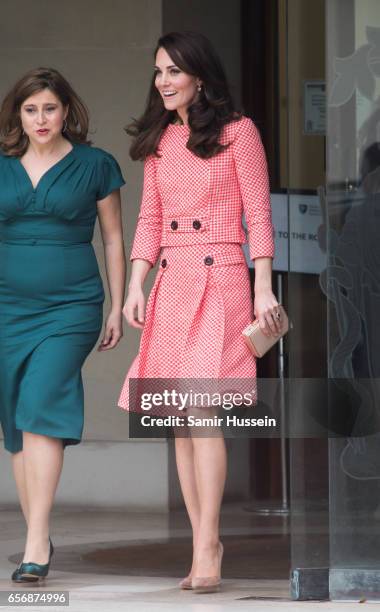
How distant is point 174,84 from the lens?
550 cm

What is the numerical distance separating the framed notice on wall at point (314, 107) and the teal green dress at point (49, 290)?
932 millimetres

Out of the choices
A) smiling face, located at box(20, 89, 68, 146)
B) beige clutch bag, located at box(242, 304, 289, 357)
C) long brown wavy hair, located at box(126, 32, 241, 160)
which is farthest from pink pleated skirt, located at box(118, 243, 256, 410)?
smiling face, located at box(20, 89, 68, 146)

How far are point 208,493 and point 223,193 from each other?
Answer: 1000 millimetres

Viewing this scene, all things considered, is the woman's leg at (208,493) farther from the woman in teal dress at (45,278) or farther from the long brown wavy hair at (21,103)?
the long brown wavy hair at (21,103)

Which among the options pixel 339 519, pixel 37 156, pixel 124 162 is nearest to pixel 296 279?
pixel 339 519

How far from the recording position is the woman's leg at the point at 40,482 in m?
5.63

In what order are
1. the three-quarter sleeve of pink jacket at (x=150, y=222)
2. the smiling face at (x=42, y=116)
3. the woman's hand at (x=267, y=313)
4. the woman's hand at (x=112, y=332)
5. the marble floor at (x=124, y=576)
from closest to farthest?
the marble floor at (x=124, y=576) < the woman's hand at (x=267, y=313) < the three-quarter sleeve of pink jacket at (x=150, y=222) < the smiling face at (x=42, y=116) < the woman's hand at (x=112, y=332)

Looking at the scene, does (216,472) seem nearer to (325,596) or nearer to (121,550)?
(325,596)

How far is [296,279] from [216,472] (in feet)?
2.32

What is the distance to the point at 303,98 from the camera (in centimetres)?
522

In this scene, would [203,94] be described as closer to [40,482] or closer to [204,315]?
[204,315]

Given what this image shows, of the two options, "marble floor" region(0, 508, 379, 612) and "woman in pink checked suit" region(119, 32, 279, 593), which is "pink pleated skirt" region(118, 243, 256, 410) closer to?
"woman in pink checked suit" region(119, 32, 279, 593)

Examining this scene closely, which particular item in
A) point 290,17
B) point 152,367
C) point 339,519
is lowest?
point 339,519

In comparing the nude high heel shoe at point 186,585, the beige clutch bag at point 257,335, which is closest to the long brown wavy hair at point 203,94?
the beige clutch bag at point 257,335
